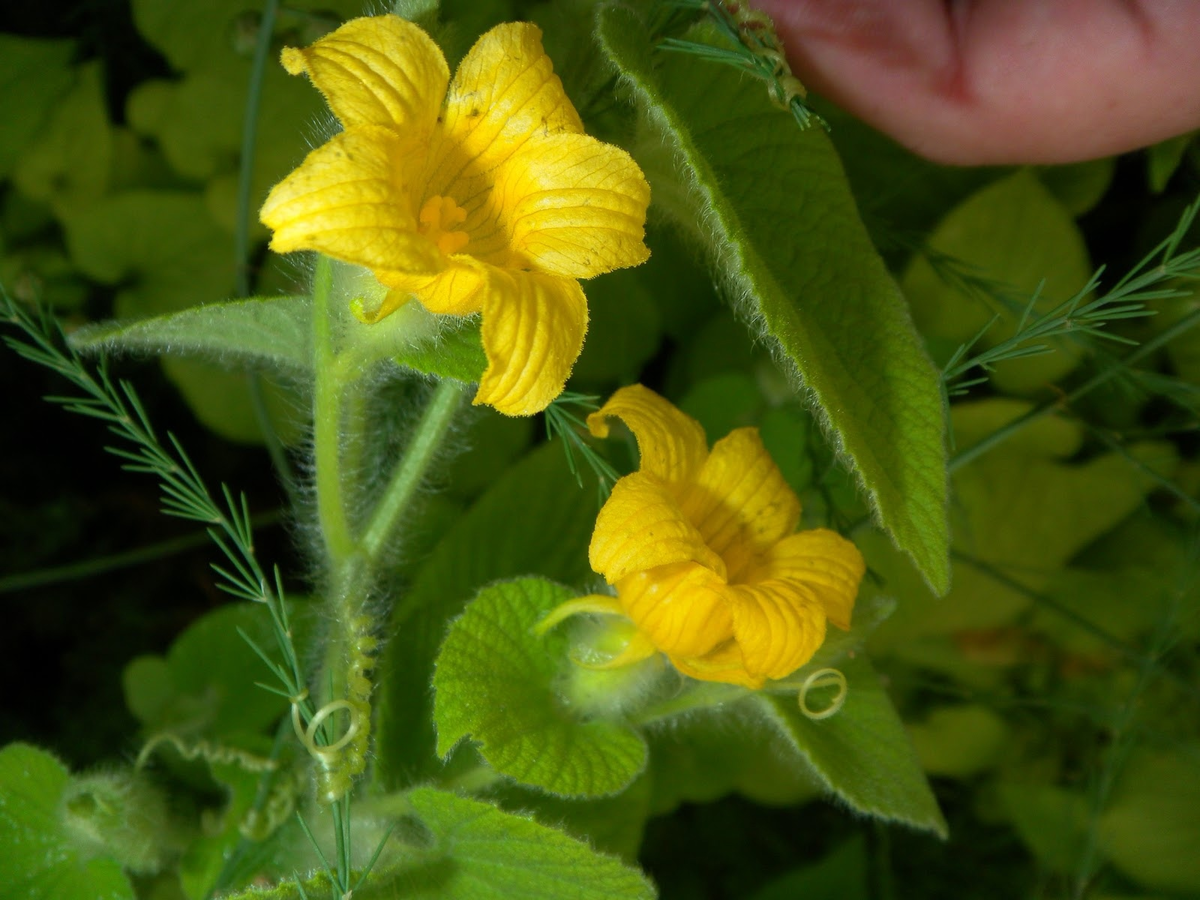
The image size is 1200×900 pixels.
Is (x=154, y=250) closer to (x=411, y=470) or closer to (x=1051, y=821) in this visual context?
(x=411, y=470)

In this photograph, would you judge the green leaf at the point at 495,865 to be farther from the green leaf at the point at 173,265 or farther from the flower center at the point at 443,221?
the green leaf at the point at 173,265

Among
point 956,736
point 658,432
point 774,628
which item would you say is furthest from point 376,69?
point 956,736

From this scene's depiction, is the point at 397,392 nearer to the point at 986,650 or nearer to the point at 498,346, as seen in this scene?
the point at 498,346

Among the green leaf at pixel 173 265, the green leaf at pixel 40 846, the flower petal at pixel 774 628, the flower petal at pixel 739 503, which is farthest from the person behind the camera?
the green leaf at pixel 173 265

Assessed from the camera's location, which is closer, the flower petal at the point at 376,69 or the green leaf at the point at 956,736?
the flower petal at the point at 376,69

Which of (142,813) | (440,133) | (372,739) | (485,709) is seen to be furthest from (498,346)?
(142,813)

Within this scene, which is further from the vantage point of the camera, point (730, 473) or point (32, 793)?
point (32, 793)

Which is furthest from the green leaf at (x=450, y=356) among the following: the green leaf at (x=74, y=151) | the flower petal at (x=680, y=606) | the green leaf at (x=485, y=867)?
the green leaf at (x=74, y=151)
